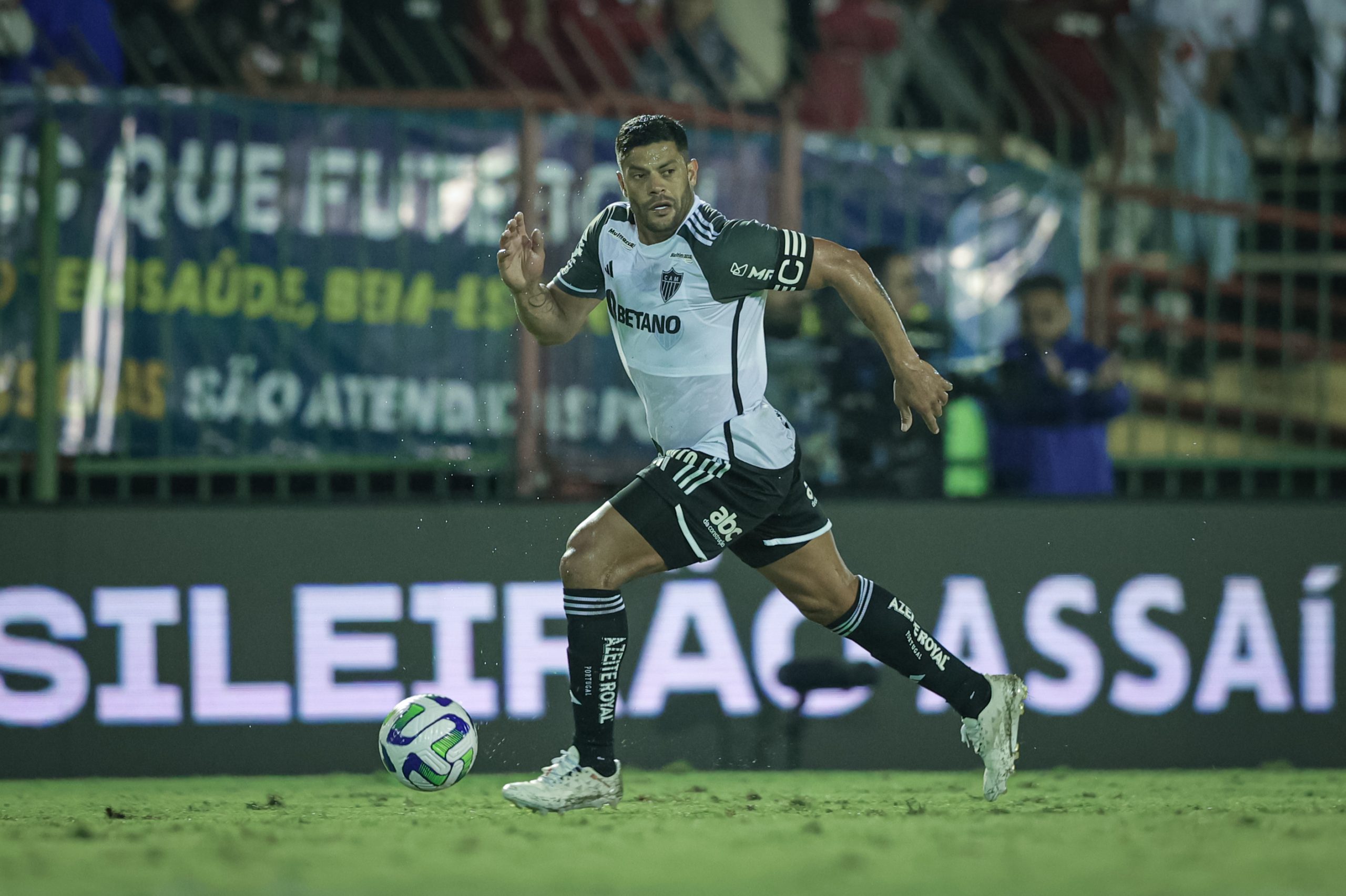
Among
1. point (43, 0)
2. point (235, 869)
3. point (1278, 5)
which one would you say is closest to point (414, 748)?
point (235, 869)

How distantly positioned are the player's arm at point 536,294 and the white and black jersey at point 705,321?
212 mm

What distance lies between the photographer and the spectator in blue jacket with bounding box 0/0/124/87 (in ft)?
24.4

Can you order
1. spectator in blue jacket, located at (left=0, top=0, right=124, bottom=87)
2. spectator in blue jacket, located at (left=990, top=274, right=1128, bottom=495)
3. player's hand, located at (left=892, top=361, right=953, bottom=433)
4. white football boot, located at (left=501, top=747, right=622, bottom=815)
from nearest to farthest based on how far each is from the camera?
1. player's hand, located at (left=892, top=361, right=953, bottom=433)
2. white football boot, located at (left=501, top=747, right=622, bottom=815)
3. spectator in blue jacket, located at (left=990, top=274, right=1128, bottom=495)
4. spectator in blue jacket, located at (left=0, top=0, right=124, bottom=87)

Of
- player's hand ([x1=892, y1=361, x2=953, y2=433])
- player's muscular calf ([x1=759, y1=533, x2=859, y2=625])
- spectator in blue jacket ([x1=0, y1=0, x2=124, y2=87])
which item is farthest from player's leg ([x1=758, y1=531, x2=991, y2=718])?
spectator in blue jacket ([x1=0, y1=0, x2=124, y2=87])

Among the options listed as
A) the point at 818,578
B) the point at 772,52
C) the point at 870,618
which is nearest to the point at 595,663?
the point at 818,578

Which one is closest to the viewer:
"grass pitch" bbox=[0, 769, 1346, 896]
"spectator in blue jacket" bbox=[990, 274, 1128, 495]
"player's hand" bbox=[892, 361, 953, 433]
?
"grass pitch" bbox=[0, 769, 1346, 896]

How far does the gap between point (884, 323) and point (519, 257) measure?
129 cm

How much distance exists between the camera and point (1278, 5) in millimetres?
10398

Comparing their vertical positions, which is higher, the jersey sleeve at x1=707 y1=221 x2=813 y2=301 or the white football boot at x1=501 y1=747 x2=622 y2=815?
the jersey sleeve at x1=707 y1=221 x2=813 y2=301

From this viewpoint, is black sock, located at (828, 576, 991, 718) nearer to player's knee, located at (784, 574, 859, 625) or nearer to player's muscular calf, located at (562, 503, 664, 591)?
player's knee, located at (784, 574, 859, 625)

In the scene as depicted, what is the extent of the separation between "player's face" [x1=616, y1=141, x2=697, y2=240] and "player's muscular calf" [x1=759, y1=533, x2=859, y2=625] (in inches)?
49.4

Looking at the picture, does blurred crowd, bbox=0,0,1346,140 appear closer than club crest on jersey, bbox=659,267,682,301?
No

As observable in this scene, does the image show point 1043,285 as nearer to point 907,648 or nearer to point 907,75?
point 907,648

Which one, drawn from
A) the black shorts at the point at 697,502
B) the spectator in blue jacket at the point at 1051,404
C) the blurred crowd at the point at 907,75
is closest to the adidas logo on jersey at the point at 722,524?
the black shorts at the point at 697,502
